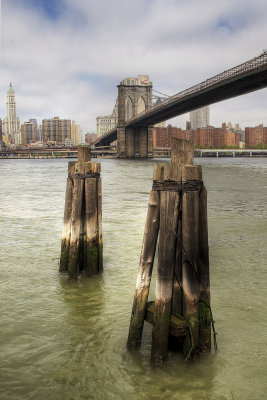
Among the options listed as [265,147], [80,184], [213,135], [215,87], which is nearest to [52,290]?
[80,184]

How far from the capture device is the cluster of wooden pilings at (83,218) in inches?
241

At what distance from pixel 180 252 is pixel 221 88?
4271 cm

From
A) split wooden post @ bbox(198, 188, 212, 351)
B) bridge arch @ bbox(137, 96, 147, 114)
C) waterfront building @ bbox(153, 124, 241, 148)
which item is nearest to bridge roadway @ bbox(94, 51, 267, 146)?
split wooden post @ bbox(198, 188, 212, 351)

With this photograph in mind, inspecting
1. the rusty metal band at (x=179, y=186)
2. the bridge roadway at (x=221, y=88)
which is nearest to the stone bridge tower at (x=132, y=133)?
the bridge roadway at (x=221, y=88)

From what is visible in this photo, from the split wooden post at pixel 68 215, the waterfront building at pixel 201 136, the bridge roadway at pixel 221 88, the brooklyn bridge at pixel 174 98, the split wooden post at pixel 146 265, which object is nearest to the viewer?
the split wooden post at pixel 146 265

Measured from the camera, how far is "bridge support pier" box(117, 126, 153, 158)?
86.1 metres

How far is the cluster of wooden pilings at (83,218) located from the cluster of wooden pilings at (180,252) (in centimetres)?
237

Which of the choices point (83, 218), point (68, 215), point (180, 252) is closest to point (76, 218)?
point (83, 218)

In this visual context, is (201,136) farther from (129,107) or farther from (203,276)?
(203,276)

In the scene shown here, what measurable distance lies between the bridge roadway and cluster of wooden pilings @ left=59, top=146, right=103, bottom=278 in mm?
32006

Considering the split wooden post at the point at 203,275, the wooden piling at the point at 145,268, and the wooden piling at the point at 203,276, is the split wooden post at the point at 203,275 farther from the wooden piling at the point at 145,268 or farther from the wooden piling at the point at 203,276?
the wooden piling at the point at 145,268

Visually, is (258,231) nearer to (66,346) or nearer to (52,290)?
(52,290)

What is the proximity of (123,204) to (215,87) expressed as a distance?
3104cm

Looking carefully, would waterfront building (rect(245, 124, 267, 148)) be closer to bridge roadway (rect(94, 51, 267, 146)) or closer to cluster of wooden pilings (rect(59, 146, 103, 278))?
bridge roadway (rect(94, 51, 267, 146))
